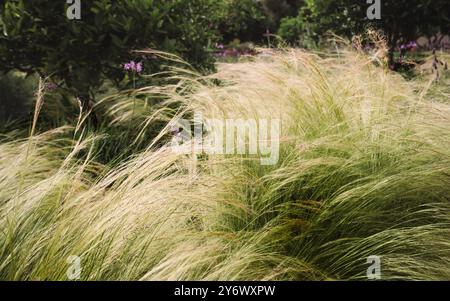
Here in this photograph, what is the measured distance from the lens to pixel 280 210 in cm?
265

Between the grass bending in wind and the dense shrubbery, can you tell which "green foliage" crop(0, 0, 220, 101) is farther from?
the grass bending in wind

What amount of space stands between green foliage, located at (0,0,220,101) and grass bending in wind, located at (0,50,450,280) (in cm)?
135

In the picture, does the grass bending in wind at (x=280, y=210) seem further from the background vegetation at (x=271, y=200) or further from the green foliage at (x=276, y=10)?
the green foliage at (x=276, y=10)

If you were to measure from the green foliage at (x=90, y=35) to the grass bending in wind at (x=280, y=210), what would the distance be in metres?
1.35

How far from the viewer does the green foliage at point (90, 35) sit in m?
4.38

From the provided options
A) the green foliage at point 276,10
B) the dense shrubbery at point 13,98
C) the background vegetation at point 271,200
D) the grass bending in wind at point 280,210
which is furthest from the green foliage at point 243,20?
the grass bending in wind at point 280,210

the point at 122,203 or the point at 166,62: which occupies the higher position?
the point at 166,62

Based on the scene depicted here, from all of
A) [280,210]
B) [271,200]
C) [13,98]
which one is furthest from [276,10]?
[280,210]

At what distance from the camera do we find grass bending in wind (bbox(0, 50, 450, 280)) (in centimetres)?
243

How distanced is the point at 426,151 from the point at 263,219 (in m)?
0.90

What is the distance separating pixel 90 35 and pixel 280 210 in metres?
2.50

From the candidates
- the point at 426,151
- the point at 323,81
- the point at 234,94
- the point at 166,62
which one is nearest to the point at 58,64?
the point at 166,62

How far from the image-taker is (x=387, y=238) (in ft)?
8.74
